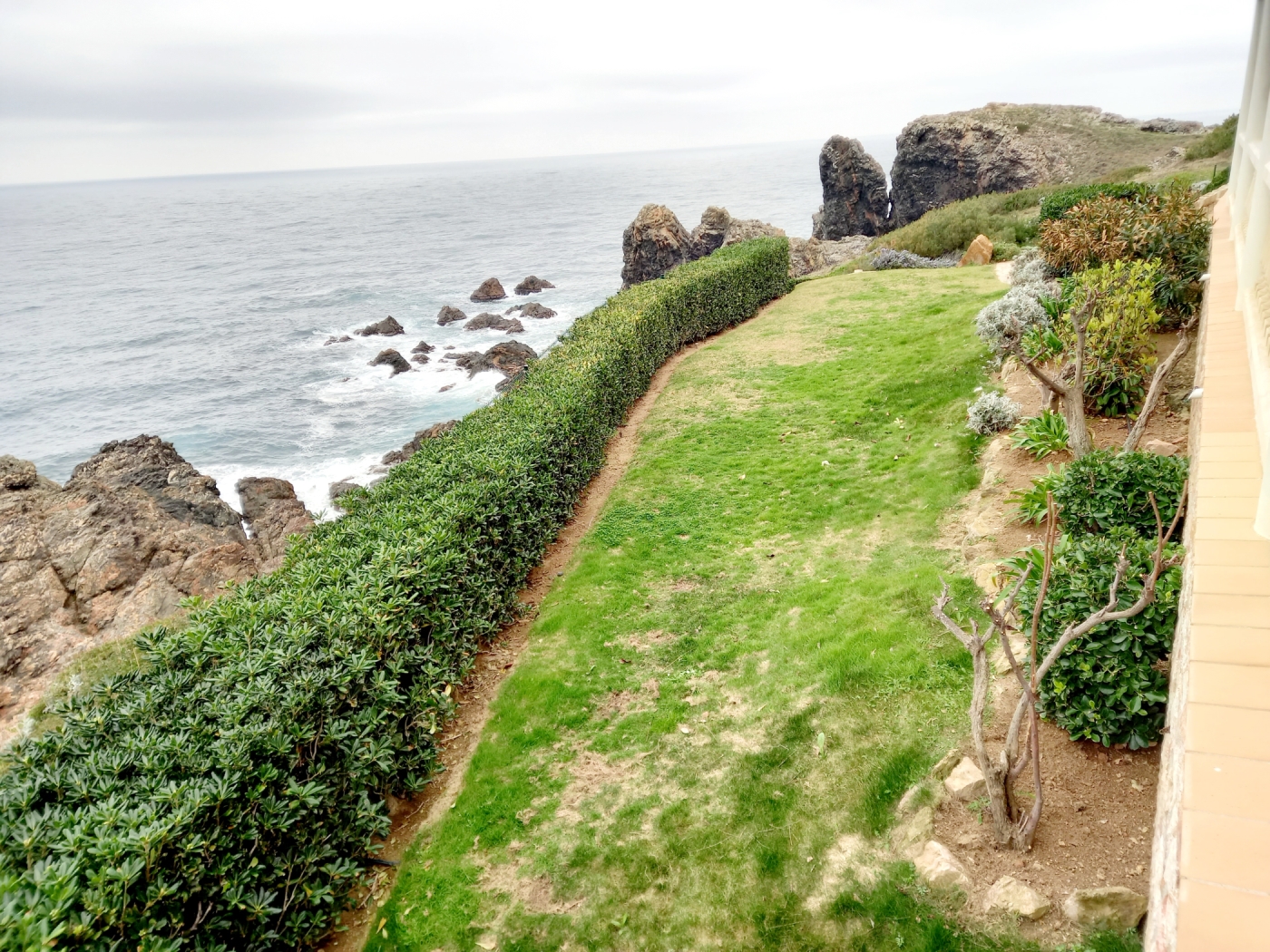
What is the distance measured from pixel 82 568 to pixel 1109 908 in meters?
19.7

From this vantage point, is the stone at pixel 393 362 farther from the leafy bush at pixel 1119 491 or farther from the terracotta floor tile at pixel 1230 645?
the terracotta floor tile at pixel 1230 645

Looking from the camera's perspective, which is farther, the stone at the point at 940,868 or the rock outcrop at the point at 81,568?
the rock outcrop at the point at 81,568

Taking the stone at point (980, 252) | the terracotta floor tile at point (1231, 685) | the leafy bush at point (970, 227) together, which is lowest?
the terracotta floor tile at point (1231, 685)

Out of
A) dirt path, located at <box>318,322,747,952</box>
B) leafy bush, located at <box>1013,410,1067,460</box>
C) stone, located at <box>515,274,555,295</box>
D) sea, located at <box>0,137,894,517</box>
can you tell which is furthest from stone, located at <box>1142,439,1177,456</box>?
stone, located at <box>515,274,555,295</box>

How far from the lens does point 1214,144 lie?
37.8m

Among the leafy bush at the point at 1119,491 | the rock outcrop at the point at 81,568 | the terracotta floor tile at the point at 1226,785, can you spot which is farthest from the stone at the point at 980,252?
the terracotta floor tile at the point at 1226,785

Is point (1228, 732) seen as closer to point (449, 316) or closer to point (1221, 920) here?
point (1221, 920)

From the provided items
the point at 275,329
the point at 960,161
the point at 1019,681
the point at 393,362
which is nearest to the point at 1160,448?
the point at 1019,681

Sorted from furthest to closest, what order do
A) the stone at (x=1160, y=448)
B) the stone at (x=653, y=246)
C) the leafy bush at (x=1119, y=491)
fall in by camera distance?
the stone at (x=653, y=246) < the stone at (x=1160, y=448) < the leafy bush at (x=1119, y=491)

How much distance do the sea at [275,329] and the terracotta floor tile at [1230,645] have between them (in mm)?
27711

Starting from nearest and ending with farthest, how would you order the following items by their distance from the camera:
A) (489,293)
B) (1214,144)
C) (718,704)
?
(718,704) < (1214,144) < (489,293)

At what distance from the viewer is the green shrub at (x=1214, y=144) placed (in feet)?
122

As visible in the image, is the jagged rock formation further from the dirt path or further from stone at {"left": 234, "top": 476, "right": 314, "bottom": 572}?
the dirt path

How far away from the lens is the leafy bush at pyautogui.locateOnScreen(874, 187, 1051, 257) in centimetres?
3034
